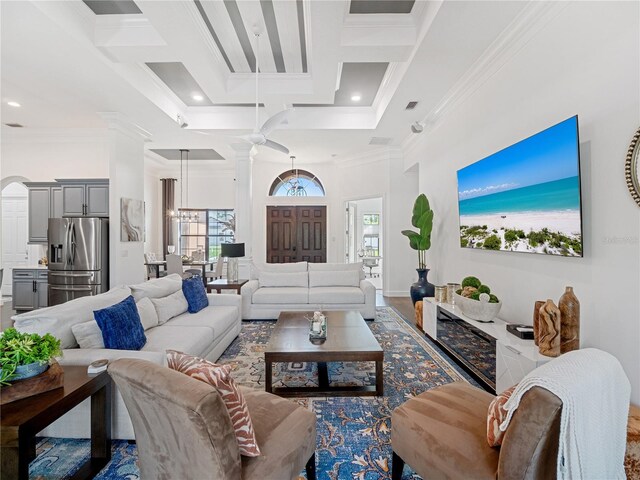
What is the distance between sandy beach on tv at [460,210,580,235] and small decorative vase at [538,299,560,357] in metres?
0.57

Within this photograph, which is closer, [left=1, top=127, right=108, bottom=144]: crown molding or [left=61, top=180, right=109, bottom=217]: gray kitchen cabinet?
[left=61, top=180, right=109, bottom=217]: gray kitchen cabinet

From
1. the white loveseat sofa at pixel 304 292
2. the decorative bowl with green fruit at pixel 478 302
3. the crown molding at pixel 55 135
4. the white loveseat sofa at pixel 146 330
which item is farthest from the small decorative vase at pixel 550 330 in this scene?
the crown molding at pixel 55 135

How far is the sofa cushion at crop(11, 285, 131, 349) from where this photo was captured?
204 centimetres

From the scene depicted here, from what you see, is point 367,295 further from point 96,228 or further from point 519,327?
point 96,228

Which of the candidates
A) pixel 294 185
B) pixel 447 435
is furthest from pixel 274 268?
pixel 447 435

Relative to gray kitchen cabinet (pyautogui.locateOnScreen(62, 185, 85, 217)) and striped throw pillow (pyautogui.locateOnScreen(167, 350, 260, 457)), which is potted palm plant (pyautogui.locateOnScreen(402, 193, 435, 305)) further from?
gray kitchen cabinet (pyautogui.locateOnScreen(62, 185, 85, 217))

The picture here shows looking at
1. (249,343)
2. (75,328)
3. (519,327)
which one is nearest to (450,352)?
(519,327)

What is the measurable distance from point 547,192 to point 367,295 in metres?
2.89

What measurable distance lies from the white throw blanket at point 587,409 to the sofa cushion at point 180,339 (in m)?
2.28

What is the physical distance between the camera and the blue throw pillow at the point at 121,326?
2213mm

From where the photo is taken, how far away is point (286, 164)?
8359 millimetres

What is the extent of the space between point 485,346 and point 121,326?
2987 mm

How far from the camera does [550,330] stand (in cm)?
208

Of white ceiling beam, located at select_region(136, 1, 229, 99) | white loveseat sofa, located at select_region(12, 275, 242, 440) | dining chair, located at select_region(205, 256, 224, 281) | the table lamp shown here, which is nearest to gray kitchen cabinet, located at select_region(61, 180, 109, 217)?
the table lamp
